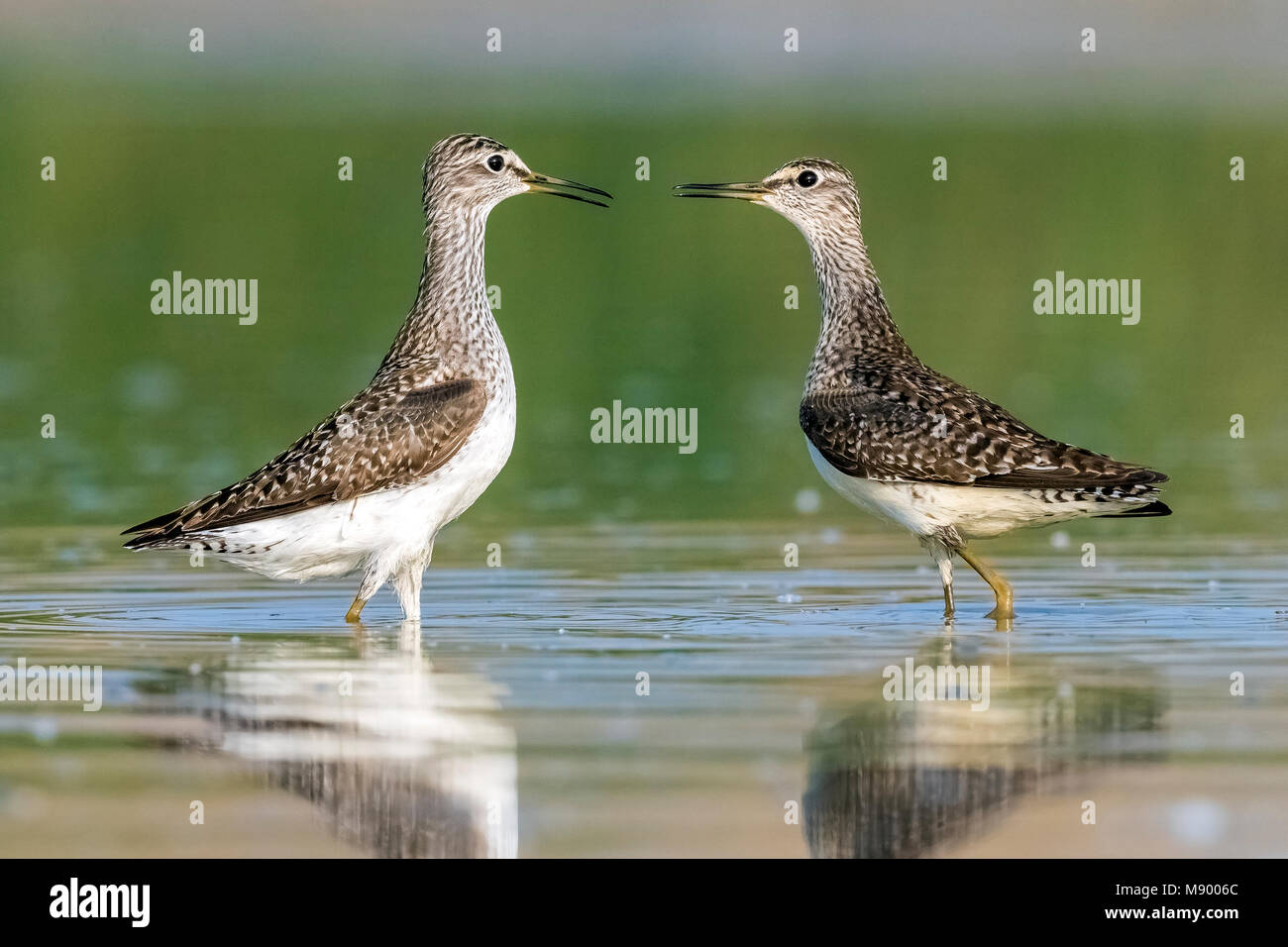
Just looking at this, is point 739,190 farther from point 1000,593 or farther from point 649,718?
point 649,718

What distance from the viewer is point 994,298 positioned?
1266 inches

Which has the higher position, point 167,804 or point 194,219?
point 194,219

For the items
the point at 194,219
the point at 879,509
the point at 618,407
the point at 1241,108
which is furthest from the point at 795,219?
the point at 1241,108

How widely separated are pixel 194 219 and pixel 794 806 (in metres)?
29.7

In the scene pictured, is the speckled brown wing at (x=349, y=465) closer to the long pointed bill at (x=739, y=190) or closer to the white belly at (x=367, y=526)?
the white belly at (x=367, y=526)

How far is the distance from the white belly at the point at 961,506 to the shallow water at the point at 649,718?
1.87 feet

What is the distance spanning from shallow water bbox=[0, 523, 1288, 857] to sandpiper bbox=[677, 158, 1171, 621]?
0.59 meters

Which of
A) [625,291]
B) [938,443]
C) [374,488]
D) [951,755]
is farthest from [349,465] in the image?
[625,291]

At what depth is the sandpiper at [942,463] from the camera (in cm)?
1324

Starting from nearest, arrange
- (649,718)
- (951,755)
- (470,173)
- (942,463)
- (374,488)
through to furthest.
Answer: (951,755) → (649,718) → (374,488) → (942,463) → (470,173)

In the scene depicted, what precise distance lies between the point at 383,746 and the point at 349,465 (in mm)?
3936

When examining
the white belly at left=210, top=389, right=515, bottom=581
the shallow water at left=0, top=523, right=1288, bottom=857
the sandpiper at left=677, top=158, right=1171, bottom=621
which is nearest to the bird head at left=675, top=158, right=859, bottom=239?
the sandpiper at left=677, top=158, right=1171, bottom=621

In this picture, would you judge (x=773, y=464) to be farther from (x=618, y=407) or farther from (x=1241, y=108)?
(x=1241, y=108)

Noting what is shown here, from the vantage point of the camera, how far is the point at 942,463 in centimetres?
1352
